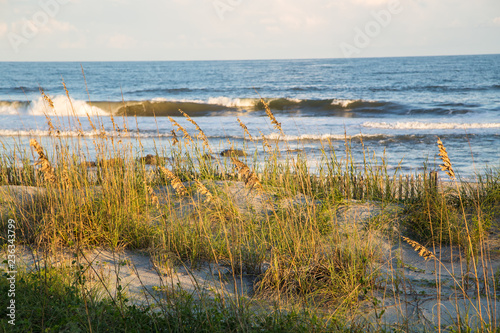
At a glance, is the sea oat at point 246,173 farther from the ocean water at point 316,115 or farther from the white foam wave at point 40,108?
the white foam wave at point 40,108

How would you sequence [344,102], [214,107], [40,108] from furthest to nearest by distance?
[214,107] → [344,102] → [40,108]

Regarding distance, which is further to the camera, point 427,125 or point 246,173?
point 427,125

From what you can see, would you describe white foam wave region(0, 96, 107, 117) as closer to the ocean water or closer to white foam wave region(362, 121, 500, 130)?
the ocean water

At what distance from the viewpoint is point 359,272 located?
3.17 m

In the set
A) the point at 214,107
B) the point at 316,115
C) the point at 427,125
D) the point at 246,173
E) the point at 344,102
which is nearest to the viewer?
the point at 246,173

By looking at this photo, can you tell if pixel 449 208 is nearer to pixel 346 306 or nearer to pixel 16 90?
pixel 346 306

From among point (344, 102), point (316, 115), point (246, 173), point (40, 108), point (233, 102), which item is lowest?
point (316, 115)

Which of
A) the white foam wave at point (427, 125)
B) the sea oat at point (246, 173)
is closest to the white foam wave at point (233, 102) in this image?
the white foam wave at point (427, 125)

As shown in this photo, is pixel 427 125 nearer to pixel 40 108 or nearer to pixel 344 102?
pixel 344 102

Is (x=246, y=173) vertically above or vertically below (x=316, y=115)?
above

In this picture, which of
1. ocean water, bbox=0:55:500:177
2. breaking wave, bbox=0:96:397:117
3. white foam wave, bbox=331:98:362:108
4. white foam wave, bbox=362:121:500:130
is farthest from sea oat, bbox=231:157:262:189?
white foam wave, bbox=331:98:362:108

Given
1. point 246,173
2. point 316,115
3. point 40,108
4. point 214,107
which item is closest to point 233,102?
point 214,107

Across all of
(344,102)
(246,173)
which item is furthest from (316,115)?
(246,173)

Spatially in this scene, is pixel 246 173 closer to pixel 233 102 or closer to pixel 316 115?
pixel 316 115
